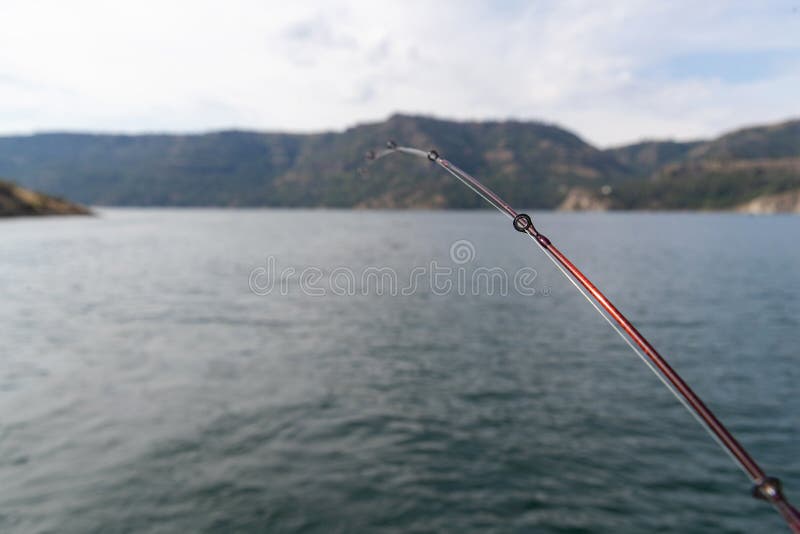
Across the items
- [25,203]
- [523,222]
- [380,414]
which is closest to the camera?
[523,222]

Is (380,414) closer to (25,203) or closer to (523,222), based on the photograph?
(523,222)

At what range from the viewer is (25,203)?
146 meters

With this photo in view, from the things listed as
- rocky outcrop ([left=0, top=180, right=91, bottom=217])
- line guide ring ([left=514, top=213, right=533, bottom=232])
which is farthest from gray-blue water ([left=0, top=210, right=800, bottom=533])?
rocky outcrop ([left=0, top=180, right=91, bottom=217])

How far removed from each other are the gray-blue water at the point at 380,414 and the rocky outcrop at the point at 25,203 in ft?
442

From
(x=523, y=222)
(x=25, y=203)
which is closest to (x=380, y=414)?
(x=523, y=222)

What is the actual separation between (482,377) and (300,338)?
9.50 m

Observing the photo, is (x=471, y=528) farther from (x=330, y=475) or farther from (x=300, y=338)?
(x=300, y=338)

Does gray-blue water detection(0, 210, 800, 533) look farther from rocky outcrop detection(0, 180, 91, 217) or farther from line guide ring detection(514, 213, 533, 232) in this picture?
rocky outcrop detection(0, 180, 91, 217)

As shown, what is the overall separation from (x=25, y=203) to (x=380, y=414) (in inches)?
6770

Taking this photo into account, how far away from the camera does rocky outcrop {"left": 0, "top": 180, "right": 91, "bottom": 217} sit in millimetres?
139500

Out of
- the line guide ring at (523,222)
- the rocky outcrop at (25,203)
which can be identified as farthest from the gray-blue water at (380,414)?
the rocky outcrop at (25,203)

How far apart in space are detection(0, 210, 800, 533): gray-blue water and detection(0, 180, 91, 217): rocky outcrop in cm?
13480

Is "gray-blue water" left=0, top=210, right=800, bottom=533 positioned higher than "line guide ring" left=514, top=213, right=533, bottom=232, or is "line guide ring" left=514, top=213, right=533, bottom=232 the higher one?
"line guide ring" left=514, top=213, right=533, bottom=232

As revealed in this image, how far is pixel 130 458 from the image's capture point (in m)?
11.9
